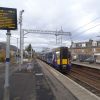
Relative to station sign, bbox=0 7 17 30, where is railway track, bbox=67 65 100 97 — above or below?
below

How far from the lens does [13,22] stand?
1124 centimetres

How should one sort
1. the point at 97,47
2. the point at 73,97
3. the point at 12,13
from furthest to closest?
1. the point at 97,47
2. the point at 73,97
3. the point at 12,13

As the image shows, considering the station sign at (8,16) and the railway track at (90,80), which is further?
the railway track at (90,80)

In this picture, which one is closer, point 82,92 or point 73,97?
point 73,97

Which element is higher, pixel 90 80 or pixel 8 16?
pixel 8 16

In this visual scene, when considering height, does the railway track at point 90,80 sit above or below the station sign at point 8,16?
below

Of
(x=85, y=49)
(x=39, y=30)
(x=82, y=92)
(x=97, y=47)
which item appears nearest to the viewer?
(x=82, y=92)

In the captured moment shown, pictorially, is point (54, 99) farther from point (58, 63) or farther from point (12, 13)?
point (58, 63)

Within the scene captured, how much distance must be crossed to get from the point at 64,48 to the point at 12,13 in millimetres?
27594

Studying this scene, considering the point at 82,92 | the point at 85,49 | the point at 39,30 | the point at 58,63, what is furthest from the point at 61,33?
the point at 85,49

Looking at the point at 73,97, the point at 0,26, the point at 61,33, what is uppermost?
the point at 61,33

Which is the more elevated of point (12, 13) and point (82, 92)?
point (12, 13)

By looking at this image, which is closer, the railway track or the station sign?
the station sign

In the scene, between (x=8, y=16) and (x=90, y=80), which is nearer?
(x=8, y=16)
